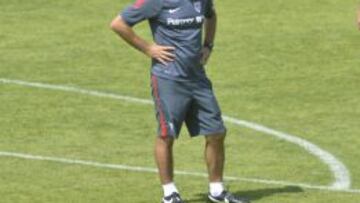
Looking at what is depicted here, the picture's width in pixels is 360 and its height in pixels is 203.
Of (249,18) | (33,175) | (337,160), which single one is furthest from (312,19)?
(33,175)

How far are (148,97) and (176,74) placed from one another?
4.90 metres

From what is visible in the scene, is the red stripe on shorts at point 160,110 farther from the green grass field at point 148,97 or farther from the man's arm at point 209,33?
the green grass field at point 148,97

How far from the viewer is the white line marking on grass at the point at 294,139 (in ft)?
41.8

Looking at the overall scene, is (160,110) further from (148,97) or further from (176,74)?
(148,97)

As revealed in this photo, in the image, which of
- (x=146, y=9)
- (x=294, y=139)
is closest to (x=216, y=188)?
(x=146, y=9)

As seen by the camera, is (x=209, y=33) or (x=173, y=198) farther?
(x=209, y=33)

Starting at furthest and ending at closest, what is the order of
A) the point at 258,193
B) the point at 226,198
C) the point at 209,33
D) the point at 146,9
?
the point at 258,193, the point at 209,33, the point at 226,198, the point at 146,9

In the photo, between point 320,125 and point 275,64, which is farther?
point 275,64

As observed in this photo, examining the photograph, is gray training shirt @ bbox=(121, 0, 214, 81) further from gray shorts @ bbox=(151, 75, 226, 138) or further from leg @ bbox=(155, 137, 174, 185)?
leg @ bbox=(155, 137, 174, 185)

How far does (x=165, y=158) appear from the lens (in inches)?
460

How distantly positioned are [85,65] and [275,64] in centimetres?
251

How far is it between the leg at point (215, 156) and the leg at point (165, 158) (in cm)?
35

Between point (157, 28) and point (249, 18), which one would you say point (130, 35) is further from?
point (249, 18)

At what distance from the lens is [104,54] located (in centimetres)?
1869
